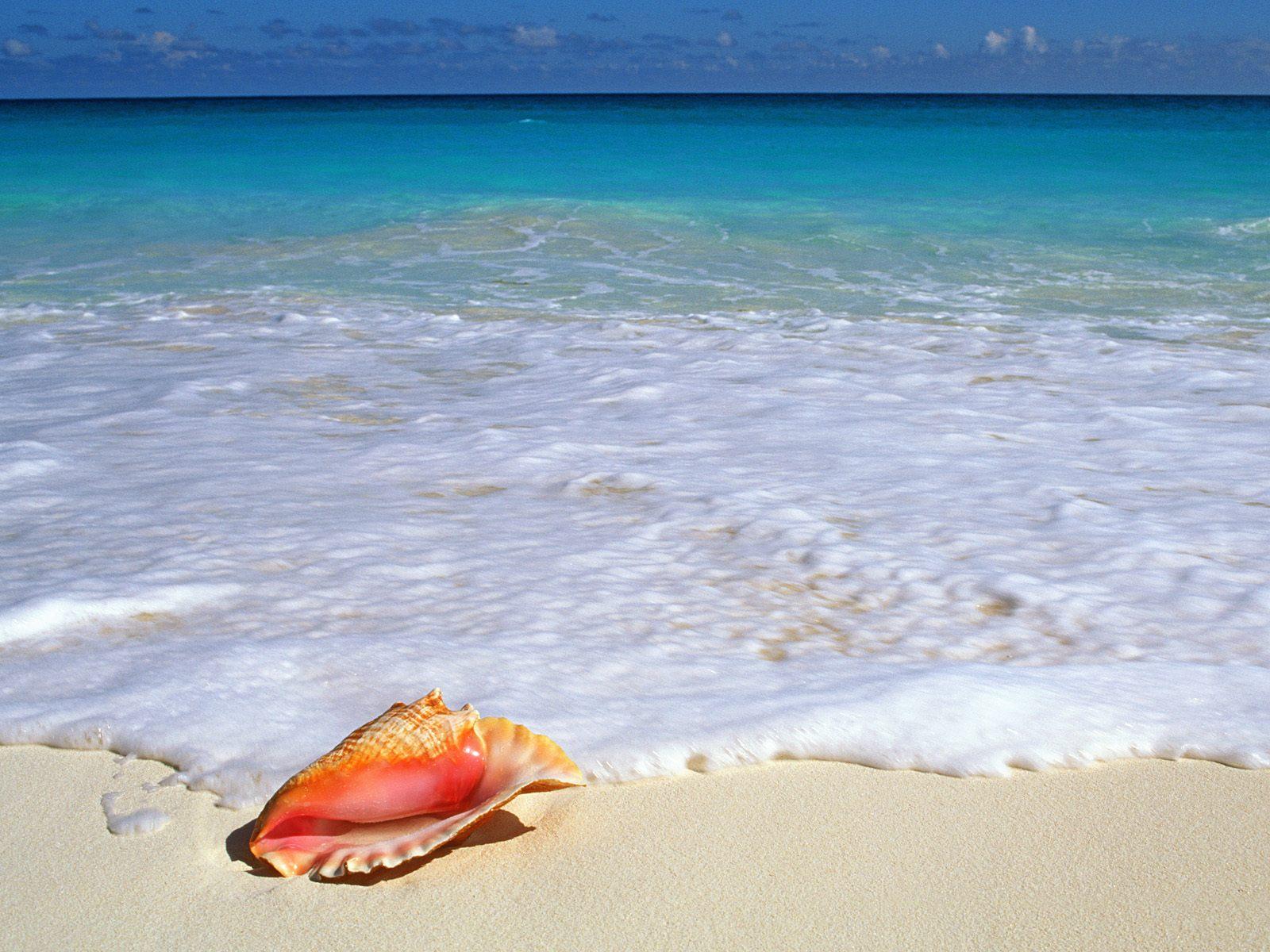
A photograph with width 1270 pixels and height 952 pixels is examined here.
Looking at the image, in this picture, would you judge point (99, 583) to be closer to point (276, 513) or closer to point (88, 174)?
point (276, 513)

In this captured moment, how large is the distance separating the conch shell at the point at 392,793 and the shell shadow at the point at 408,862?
0.02 m

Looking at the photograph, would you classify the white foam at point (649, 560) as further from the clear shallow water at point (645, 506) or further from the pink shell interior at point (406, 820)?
the pink shell interior at point (406, 820)

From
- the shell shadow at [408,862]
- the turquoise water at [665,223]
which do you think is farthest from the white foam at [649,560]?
the turquoise water at [665,223]

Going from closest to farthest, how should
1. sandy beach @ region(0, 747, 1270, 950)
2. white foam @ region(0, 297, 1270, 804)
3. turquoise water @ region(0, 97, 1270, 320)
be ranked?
sandy beach @ region(0, 747, 1270, 950) < white foam @ region(0, 297, 1270, 804) < turquoise water @ region(0, 97, 1270, 320)

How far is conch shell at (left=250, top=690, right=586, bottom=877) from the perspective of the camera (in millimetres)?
1578

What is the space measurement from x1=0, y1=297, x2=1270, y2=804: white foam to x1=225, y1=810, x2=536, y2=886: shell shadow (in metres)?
0.14

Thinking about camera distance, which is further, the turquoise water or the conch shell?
the turquoise water

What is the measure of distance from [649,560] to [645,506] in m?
0.42

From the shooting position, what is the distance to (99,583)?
8.51 ft

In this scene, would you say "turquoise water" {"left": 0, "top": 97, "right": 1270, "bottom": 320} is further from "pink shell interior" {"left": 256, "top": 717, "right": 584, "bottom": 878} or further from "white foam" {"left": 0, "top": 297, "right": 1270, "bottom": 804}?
"pink shell interior" {"left": 256, "top": 717, "right": 584, "bottom": 878}

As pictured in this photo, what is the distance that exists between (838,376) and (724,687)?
3063 mm

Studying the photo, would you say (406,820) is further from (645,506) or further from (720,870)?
(645,506)

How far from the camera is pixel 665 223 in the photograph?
1223 centimetres

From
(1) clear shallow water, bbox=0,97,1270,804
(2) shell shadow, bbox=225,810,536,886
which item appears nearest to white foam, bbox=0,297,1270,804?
(1) clear shallow water, bbox=0,97,1270,804
